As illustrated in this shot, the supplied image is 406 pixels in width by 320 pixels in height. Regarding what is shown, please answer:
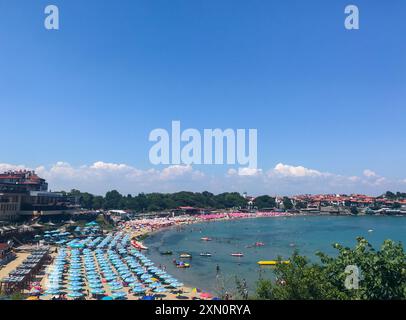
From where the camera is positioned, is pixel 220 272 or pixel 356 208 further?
pixel 356 208

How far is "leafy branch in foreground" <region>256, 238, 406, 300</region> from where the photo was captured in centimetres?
1320

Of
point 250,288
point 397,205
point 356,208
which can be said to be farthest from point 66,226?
point 397,205

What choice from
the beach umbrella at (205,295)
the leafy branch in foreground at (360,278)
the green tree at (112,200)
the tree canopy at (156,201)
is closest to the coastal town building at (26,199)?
the tree canopy at (156,201)

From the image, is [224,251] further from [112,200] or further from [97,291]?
[112,200]

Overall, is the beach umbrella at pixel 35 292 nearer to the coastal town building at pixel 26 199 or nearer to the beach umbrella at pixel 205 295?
the beach umbrella at pixel 205 295

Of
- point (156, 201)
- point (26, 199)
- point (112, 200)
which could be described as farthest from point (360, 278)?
point (156, 201)

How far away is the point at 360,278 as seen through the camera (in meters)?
13.9

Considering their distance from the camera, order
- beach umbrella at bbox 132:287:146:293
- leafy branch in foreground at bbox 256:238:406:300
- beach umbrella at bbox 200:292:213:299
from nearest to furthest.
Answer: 1. leafy branch in foreground at bbox 256:238:406:300
2. beach umbrella at bbox 200:292:213:299
3. beach umbrella at bbox 132:287:146:293

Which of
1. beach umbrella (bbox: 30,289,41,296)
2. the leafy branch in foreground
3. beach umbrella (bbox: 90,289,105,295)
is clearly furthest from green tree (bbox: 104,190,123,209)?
the leafy branch in foreground

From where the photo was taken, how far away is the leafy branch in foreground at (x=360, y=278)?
13.2 metres

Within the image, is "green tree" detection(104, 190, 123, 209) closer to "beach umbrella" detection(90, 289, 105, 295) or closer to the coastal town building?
the coastal town building

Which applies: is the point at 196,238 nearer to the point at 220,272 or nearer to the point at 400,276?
the point at 220,272
